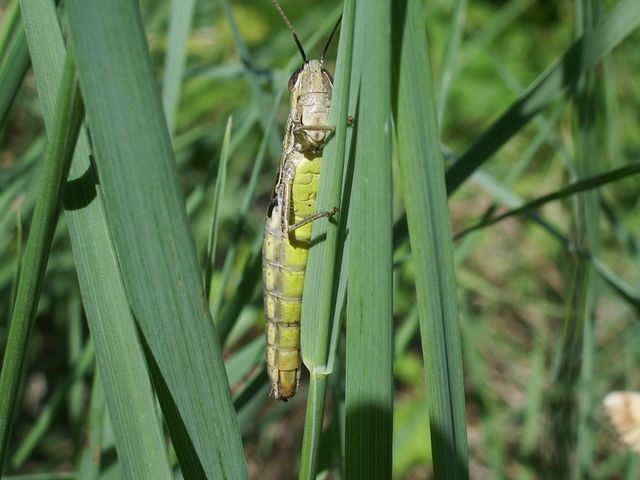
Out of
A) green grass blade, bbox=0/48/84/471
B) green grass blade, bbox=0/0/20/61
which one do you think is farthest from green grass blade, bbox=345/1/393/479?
green grass blade, bbox=0/0/20/61

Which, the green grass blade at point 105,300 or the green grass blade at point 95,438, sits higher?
the green grass blade at point 105,300

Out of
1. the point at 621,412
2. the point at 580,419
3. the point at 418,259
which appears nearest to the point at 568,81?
the point at 418,259

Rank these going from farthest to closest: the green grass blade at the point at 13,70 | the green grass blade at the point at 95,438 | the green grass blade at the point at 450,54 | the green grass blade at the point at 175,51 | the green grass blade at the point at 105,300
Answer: the green grass blade at the point at 450,54, the green grass blade at the point at 175,51, the green grass blade at the point at 95,438, the green grass blade at the point at 13,70, the green grass blade at the point at 105,300

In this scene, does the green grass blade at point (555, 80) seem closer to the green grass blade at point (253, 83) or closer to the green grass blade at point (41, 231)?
the green grass blade at point (253, 83)

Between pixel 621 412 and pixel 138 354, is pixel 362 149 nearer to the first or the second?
pixel 138 354

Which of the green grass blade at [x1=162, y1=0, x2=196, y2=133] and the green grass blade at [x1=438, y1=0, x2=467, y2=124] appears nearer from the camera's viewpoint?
the green grass blade at [x1=162, y1=0, x2=196, y2=133]

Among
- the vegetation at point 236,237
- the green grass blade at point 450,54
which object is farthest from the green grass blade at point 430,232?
the green grass blade at point 450,54

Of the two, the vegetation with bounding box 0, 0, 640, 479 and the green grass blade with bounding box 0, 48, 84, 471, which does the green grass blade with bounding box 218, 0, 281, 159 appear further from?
the green grass blade with bounding box 0, 48, 84, 471
